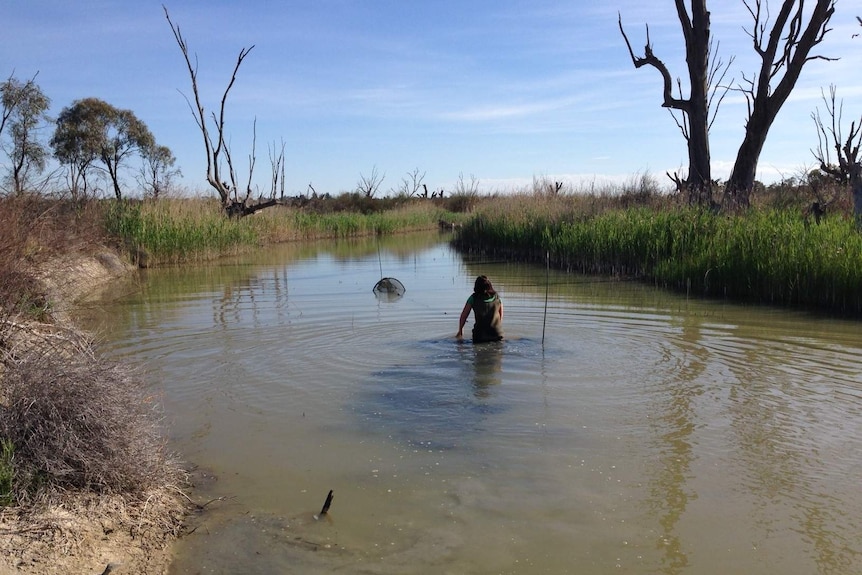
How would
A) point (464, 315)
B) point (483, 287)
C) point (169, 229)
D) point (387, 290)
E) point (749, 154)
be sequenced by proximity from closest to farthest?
point (483, 287), point (464, 315), point (387, 290), point (749, 154), point (169, 229)

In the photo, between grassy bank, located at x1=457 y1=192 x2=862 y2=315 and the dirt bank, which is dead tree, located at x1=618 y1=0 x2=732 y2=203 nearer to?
grassy bank, located at x1=457 y1=192 x2=862 y2=315

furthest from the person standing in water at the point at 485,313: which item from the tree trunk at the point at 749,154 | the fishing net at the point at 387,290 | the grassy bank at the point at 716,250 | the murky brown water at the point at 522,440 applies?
the tree trunk at the point at 749,154

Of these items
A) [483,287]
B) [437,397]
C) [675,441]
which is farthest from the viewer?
[483,287]

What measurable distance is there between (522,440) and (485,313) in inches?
131

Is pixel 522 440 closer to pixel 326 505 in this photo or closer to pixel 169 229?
pixel 326 505

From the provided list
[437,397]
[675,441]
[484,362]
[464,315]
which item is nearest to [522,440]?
[675,441]

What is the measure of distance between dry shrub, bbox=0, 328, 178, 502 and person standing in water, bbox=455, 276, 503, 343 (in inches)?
197

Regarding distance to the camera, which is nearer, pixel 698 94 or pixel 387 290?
pixel 387 290

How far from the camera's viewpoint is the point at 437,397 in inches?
Result: 269

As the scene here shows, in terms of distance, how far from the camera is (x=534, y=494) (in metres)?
4.63

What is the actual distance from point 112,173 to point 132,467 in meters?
37.5

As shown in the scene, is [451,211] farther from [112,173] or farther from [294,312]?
[294,312]

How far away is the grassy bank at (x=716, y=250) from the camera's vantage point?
11422 millimetres

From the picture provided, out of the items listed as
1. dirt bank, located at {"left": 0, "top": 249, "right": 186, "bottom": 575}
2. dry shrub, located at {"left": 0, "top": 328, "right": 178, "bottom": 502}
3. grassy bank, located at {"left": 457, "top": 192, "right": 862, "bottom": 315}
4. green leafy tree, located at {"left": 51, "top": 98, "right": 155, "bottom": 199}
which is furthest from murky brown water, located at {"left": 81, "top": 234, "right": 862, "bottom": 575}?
green leafy tree, located at {"left": 51, "top": 98, "right": 155, "bottom": 199}
